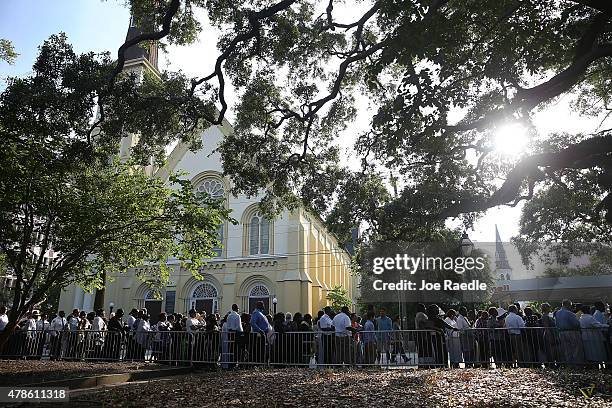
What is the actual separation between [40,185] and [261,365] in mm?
7376

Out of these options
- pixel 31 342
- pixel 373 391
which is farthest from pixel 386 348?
pixel 31 342

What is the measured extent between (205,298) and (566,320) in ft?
77.9

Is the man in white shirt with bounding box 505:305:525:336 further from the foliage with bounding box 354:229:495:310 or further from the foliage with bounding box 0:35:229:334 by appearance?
the foliage with bounding box 354:229:495:310

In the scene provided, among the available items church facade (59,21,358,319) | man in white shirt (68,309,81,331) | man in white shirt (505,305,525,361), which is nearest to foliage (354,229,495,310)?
church facade (59,21,358,319)

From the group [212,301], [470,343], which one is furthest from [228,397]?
[212,301]

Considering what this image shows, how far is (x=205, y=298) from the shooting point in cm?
3019

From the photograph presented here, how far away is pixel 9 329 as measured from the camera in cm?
1087

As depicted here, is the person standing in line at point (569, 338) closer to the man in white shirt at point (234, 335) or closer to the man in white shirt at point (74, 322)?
the man in white shirt at point (234, 335)

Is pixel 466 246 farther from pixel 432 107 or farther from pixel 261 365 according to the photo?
pixel 432 107

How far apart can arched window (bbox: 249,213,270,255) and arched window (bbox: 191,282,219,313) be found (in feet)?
12.1

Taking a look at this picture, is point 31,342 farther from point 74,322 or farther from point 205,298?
point 205,298

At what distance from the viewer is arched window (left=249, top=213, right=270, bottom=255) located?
30234 mm

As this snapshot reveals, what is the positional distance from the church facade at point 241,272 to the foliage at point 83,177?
14.2 meters

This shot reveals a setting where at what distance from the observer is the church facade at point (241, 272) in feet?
92.9
